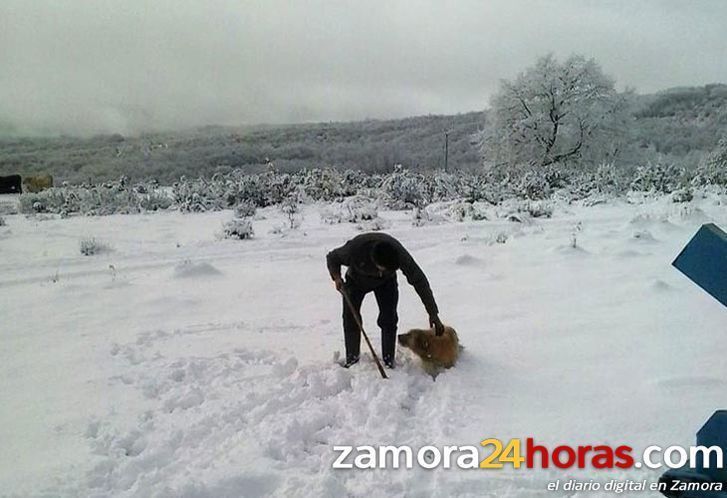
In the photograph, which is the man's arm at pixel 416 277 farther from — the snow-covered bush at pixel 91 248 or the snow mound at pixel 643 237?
the snow-covered bush at pixel 91 248

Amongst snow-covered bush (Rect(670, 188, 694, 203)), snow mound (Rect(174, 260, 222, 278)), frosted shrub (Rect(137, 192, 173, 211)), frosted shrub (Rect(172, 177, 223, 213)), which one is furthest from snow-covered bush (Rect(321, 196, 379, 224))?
snow-covered bush (Rect(670, 188, 694, 203))

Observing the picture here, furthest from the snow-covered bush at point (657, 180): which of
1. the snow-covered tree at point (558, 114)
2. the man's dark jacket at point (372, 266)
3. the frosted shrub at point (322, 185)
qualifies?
the man's dark jacket at point (372, 266)

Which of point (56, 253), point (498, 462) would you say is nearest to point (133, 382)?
point (498, 462)

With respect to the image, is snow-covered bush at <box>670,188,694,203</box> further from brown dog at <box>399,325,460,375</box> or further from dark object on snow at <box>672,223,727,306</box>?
dark object on snow at <box>672,223,727,306</box>

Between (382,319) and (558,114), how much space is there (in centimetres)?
2241

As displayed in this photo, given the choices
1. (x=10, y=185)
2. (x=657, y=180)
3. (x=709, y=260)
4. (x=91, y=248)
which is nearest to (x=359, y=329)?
(x=709, y=260)

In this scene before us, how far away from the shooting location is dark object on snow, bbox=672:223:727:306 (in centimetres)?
142

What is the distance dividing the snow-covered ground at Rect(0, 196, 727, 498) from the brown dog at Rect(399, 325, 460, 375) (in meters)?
0.11

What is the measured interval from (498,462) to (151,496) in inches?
74.6

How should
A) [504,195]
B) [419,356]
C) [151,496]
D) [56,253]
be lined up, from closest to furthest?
[151,496] → [419,356] → [56,253] → [504,195]

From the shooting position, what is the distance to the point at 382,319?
174 inches

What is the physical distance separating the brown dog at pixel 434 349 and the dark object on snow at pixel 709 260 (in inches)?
113

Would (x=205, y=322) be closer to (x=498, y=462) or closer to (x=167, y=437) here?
(x=167, y=437)

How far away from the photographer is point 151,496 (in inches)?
107
